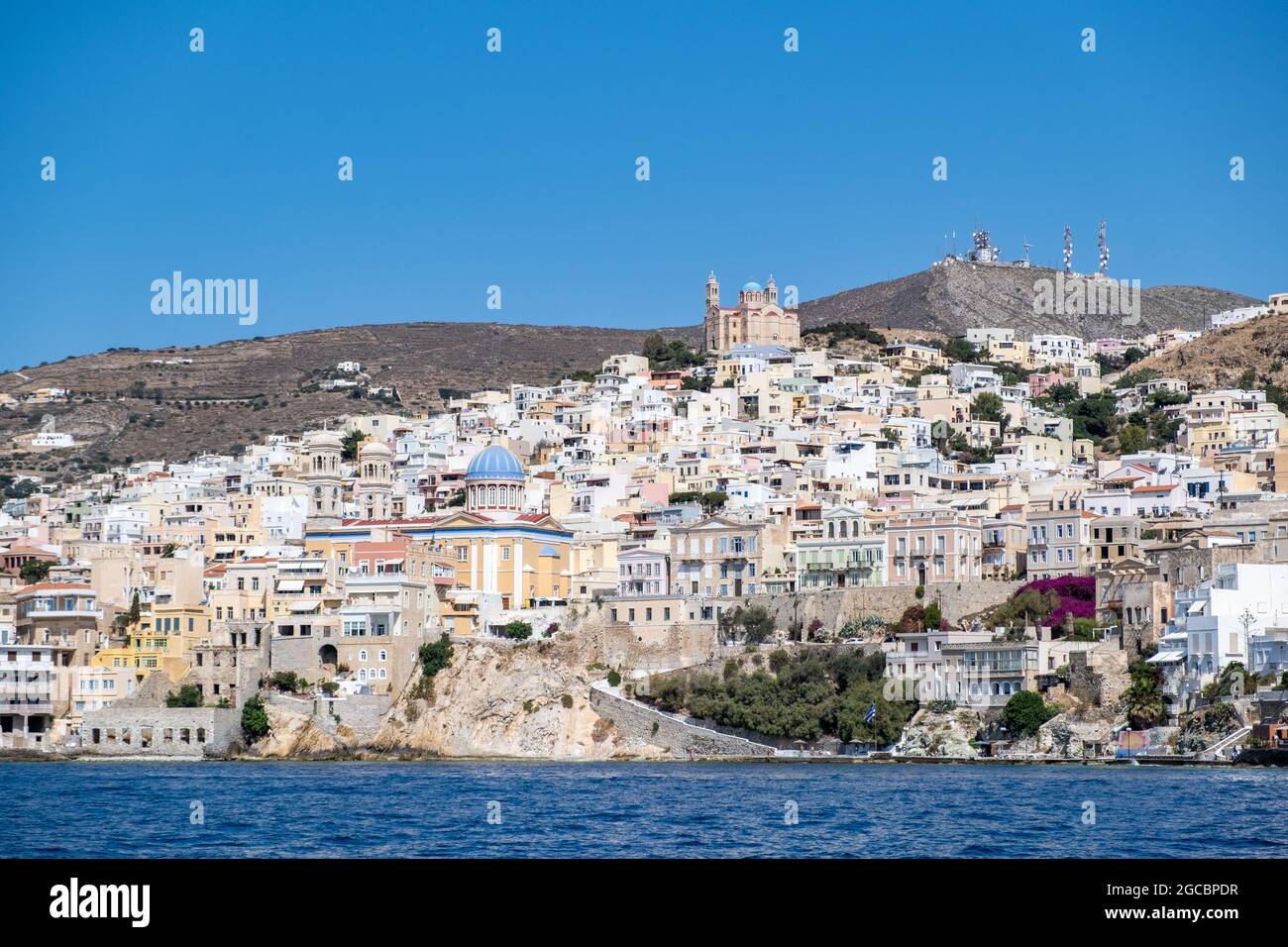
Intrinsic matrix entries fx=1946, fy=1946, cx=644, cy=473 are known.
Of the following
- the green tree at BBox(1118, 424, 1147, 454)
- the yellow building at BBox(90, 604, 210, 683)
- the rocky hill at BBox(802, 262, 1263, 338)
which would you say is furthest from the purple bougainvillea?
the rocky hill at BBox(802, 262, 1263, 338)

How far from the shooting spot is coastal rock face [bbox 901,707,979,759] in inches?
1761

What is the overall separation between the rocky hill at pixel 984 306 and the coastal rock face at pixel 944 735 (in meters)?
78.0

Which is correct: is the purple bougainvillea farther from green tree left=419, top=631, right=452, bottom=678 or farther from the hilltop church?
the hilltop church

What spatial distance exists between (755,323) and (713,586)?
45480mm

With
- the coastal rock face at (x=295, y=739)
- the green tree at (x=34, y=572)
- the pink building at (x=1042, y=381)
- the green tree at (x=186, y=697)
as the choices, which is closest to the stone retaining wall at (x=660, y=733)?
the coastal rock face at (x=295, y=739)

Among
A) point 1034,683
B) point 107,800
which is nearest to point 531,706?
point 1034,683

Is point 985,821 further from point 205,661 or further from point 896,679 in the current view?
point 205,661

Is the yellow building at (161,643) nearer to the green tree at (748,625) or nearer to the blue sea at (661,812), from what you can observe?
the blue sea at (661,812)

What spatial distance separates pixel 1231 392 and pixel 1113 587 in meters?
33.3

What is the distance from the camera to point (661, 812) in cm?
2947

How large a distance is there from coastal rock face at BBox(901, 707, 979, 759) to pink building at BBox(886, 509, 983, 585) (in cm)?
718

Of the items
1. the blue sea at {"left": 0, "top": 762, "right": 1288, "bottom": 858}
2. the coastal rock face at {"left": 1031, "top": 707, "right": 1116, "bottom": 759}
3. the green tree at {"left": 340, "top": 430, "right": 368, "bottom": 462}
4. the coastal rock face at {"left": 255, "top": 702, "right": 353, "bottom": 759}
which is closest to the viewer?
the blue sea at {"left": 0, "top": 762, "right": 1288, "bottom": 858}

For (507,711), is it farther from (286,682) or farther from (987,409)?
(987,409)

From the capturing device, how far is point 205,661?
52812mm
